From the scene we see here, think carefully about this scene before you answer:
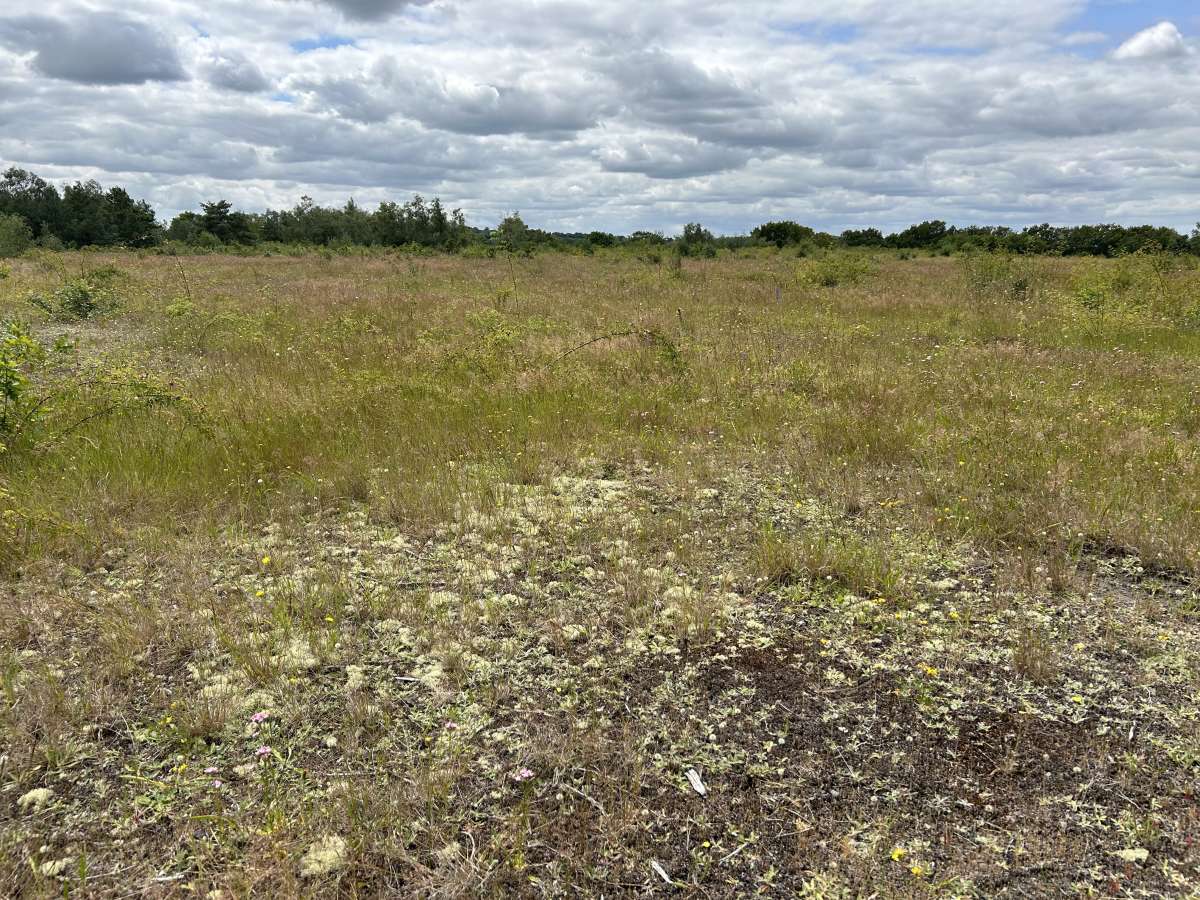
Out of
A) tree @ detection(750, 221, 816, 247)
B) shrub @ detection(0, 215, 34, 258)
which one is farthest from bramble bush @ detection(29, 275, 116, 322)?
tree @ detection(750, 221, 816, 247)

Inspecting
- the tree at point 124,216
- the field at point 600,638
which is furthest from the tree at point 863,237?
the tree at point 124,216

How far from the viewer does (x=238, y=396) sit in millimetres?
7688

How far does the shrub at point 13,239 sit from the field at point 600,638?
1186 inches

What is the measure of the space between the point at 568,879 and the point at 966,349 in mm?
10715

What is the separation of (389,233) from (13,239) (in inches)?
1083

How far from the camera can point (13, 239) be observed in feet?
99.3

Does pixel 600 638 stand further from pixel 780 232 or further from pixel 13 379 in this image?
pixel 780 232

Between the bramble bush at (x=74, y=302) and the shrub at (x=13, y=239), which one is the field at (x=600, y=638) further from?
the shrub at (x=13, y=239)

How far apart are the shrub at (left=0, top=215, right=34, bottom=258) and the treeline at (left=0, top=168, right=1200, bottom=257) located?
107 millimetres

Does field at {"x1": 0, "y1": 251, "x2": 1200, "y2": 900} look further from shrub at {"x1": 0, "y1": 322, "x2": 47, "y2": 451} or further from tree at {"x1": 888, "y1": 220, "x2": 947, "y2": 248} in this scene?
tree at {"x1": 888, "y1": 220, "x2": 947, "y2": 248}

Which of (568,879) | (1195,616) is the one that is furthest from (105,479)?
→ (1195,616)

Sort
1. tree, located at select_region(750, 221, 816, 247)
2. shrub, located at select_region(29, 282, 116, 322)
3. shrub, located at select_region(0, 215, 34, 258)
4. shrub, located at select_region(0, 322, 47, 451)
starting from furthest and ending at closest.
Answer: tree, located at select_region(750, 221, 816, 247)
shrub, located at select_region(0, 215, 34, 258)
shrub, located at select_region(29, 282, 116, 322)
shrub, located at select_region(0, 322, 47, 451)

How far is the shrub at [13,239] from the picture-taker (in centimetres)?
2834

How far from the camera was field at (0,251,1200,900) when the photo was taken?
2.29 meters
